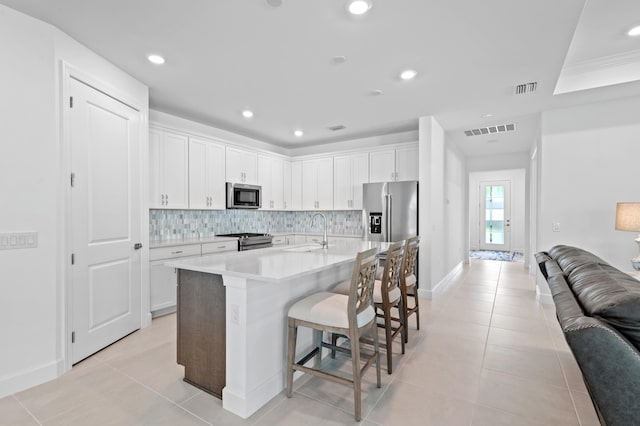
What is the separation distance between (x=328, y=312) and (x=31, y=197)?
2.30 meters

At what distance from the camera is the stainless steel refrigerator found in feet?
14.9

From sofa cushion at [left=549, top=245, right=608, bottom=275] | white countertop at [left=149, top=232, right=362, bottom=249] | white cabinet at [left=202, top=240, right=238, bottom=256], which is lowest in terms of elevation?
white cabinet at [left=202, top=240, right=238, bottom=256]

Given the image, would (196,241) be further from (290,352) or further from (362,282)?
(362,282)

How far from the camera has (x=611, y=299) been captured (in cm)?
106

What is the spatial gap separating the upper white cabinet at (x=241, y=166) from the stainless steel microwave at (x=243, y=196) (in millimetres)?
118

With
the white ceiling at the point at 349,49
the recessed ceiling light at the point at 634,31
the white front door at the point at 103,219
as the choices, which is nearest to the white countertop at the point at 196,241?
the white front door at the point at 103,219

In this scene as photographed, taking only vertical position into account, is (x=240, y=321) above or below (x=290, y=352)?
above

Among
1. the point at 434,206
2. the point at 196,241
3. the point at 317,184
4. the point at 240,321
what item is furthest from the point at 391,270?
the point at 317,184

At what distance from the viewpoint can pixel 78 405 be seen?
1.94 meters

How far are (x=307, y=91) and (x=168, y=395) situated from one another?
3.18m

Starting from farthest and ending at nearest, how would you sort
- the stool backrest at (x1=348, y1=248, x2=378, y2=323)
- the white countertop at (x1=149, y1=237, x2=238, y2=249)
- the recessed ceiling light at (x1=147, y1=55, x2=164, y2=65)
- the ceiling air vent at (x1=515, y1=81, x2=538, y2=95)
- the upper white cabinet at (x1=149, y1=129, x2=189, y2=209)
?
1. the upper white cabinet at (x1=149, y1=129, x2=189, y2=209)
2. the white countertop at (x1=149, y1=237, x2=238, y2=249)
3. the ceiling air vent at (x1=515, y1=81, x2=538, y2=95)
4. the recessed ceiling light at (x1=147, y1=55, x2=164, y2=65)
5. the stool backrest at (x1=348, y1=248, x2=378, y2=323)

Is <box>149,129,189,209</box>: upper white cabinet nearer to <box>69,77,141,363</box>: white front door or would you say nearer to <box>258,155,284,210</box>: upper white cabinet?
<box>69,77,141,363</box>: white front door

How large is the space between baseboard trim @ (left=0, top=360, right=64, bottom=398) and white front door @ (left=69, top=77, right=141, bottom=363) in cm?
18

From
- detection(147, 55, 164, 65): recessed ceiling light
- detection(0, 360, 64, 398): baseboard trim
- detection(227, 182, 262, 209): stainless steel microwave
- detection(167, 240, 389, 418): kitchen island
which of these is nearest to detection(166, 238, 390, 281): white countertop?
detection(167, 240, 389, 418): kitchen island
